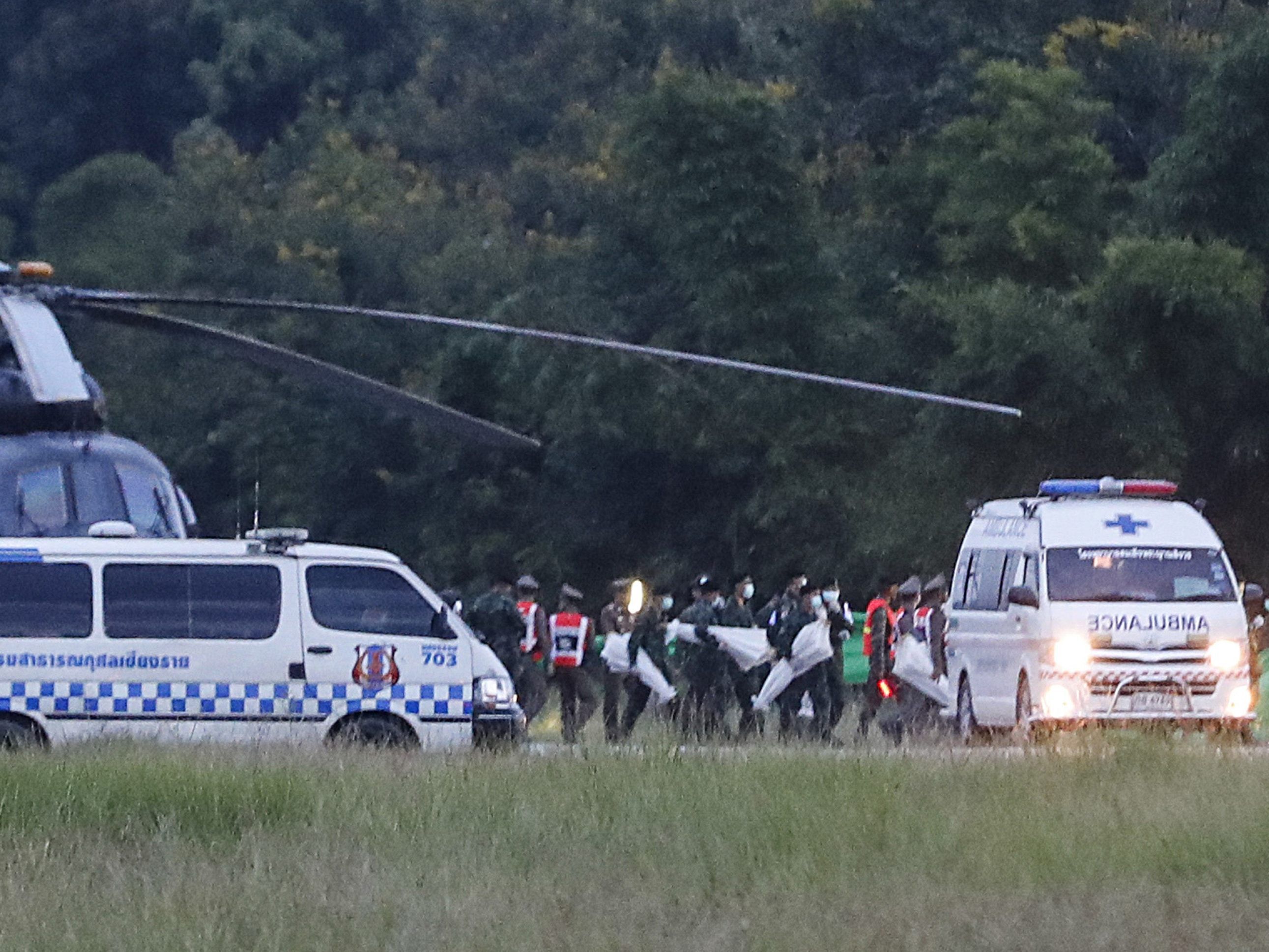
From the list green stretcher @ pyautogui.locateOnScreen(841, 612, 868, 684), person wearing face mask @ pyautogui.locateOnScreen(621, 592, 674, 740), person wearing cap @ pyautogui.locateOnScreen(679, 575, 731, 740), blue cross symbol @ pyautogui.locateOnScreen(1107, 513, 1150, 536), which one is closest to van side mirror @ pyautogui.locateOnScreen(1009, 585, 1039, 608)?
blue cross symbol @ pyautogui.locateOnScreen(1107, 513, 1150, 536)

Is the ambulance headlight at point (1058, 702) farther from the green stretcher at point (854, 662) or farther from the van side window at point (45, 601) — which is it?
the van side window at point (45, 601)

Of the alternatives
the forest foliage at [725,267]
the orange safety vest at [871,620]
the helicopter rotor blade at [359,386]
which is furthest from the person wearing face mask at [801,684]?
the forest foliage at [725,267]

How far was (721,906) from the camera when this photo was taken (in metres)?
9.09

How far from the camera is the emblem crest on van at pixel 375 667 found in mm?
15906

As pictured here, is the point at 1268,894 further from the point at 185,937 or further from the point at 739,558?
the point at 739,558

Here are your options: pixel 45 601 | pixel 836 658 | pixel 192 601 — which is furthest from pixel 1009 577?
pixel 45 601

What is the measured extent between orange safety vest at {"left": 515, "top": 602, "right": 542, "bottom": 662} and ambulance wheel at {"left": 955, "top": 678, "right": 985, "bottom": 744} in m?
3.61

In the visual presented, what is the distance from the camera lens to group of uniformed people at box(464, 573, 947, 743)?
62.4 feet

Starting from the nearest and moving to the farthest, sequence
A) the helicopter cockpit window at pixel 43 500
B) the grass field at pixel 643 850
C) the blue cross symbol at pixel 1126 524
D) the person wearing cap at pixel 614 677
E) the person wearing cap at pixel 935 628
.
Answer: the grass field at pixel 643 850, the helicopter cockpit window at pixel 43 500, the blue cross symbol at pixel 1126 524, the person wearing cap at pixel 935 628, the person wearing cap at pixel 614 677

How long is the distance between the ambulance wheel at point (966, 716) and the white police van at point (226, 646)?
4.43 meters

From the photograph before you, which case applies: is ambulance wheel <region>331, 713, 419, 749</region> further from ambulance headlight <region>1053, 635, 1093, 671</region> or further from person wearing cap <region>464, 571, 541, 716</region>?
ambulance headlight <region>1053, 635, 1093, 671</region>

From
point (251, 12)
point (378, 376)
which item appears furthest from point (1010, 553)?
point (251, 12)

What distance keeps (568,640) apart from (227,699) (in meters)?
4.90

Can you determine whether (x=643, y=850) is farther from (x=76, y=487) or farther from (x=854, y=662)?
(x=854, y=662)
